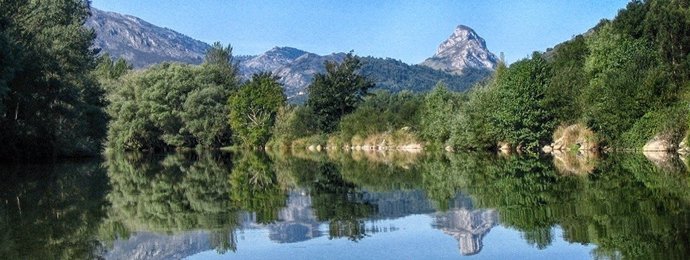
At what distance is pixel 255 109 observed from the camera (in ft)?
267

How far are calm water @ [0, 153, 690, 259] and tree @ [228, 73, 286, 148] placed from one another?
5887cm

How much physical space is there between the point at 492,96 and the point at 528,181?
34.2 m

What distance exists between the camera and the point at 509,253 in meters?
8.91

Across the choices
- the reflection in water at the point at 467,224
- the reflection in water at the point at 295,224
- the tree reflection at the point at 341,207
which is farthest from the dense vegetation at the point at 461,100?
the reflection in water at the point at 467,224

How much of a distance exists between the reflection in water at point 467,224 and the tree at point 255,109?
219 feet

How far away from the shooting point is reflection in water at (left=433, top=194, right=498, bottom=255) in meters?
9.70

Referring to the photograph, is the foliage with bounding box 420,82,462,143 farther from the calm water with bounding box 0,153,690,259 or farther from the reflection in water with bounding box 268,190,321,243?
the reflection in water with bounding box 268,190,321,243

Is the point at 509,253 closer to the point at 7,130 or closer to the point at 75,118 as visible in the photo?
the point at 7,130

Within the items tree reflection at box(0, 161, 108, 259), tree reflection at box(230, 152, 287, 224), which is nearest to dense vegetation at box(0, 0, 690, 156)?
tree reflection at box(0, 161, 108, 259)

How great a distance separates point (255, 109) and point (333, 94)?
9397 mm

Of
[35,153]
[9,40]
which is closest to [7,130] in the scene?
[35,153]

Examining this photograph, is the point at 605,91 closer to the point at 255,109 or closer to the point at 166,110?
the point at 255,109

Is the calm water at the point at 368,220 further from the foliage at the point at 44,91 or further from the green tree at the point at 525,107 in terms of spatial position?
the green tree at the point at 525,107

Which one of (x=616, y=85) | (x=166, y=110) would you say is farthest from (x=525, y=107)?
(x=166, y=110)
